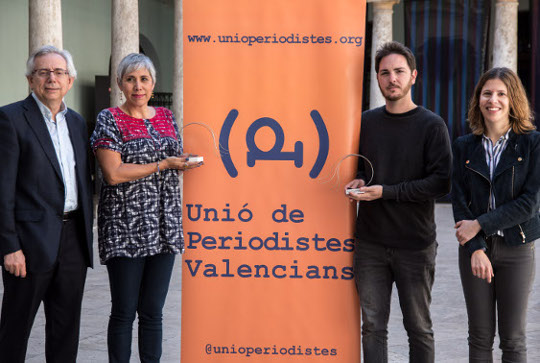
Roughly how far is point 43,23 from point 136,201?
658cm

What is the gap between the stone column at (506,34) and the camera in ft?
43.3

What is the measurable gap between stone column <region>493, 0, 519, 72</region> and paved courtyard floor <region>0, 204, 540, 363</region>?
689 cm

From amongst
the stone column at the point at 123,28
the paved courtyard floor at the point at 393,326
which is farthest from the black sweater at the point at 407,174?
the stone column at the point at 123,28

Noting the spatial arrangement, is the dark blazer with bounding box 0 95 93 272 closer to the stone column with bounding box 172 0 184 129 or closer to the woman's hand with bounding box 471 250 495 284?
the woman's hand with bounding box 471 250 495 284

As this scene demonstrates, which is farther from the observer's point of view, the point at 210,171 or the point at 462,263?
the point at 210,171

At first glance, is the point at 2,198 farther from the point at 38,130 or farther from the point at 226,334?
the point at 226,334

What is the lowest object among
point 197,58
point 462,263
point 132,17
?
point 462,263

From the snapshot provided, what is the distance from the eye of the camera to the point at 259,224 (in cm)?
329

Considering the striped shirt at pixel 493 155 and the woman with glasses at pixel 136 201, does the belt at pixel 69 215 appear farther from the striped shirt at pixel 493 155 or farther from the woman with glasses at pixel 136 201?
the striped shirt at pixel 493 155

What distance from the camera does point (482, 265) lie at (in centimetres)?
293

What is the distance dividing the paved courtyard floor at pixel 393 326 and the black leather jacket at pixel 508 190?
1.67m

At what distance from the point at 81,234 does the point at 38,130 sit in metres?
0.49

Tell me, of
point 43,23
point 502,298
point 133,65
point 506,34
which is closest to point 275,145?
point 133,65

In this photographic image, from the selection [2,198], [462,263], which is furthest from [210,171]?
[462,263]
